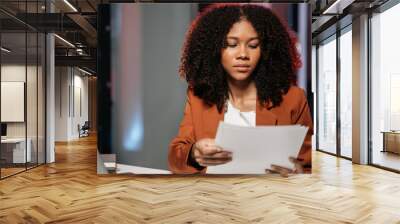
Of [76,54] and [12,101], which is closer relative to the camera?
[12,101]

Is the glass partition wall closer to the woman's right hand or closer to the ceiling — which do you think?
the ceiling

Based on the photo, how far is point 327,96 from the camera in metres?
10.9

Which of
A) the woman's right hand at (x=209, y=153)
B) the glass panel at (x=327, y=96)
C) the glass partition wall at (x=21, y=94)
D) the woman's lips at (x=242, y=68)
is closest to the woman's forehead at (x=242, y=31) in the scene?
the woman's lips at (x=242, y=68)

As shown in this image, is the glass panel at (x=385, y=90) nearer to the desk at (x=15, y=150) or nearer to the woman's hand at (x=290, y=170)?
the woman's hand at (x=290, y=170)

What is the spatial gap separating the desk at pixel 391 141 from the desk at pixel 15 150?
23.0 ft

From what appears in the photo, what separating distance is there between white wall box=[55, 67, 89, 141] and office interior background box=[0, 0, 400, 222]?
7.42 m

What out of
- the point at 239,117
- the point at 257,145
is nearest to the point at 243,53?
the point at 239,117

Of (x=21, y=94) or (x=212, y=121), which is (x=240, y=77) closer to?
(x=212, y=121)

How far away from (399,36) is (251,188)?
4153 millimetres

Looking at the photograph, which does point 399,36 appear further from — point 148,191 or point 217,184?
point 148,191

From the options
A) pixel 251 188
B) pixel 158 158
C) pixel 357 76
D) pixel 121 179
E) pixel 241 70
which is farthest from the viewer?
pixel 357 76

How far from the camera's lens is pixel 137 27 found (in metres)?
5.26

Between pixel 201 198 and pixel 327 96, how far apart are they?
6856 millimetres

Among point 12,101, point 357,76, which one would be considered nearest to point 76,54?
point 12,101
